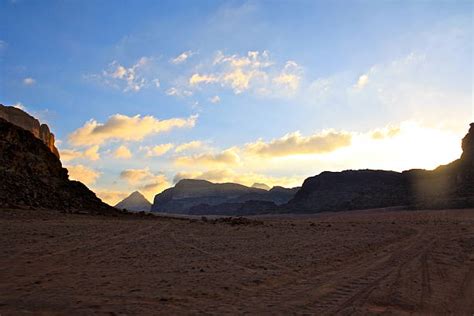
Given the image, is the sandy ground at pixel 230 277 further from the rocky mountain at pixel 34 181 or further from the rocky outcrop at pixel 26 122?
the rocky outcrop at pixel 26 122

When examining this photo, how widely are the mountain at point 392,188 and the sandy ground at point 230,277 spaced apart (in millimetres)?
44162

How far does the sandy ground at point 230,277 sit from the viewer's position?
6.86m

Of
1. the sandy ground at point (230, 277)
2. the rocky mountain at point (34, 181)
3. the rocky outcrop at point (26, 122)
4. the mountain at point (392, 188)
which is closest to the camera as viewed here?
the sandy ground at point (230, 277)

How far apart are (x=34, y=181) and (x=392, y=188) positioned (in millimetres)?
69345

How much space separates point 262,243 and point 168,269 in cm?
672

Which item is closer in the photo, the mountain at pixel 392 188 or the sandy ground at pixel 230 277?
the sandy ground at pixel 230 277

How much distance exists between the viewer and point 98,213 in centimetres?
3444

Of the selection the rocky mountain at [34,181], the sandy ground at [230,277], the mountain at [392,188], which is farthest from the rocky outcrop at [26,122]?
the sandy ground at [230,277]

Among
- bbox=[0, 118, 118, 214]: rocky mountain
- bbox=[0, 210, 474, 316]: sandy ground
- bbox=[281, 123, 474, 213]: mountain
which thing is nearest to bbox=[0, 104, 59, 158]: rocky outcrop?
bbox=[0, 118, 118, 214]: rocky mountain

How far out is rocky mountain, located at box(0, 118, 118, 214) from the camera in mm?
31000

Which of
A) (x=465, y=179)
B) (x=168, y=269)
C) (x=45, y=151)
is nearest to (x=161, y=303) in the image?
(x=168, y=269)

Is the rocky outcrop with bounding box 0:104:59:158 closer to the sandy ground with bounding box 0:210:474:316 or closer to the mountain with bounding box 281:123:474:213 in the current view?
the mountain with bounding box 281:123:474:213

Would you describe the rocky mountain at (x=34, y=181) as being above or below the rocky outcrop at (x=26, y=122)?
below

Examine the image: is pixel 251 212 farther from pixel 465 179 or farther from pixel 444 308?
pixel 444 308
